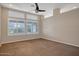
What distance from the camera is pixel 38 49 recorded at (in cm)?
236

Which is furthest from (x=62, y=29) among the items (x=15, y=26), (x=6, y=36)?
(x=6, y=36)

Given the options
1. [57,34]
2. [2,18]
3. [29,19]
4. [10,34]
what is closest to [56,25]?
[57,34]

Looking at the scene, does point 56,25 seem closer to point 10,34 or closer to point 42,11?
point 42,11

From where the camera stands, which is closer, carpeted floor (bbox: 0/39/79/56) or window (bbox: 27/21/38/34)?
carpeted floor (bbox: 0/39/79/56)

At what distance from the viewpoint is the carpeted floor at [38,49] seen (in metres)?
2.17

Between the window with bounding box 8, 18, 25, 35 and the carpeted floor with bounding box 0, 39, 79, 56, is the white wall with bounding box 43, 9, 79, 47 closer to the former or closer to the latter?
the carpeted floor with bounding box 0, 39, 79, 56

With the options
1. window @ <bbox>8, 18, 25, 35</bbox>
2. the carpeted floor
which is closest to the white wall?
the carpeted floor

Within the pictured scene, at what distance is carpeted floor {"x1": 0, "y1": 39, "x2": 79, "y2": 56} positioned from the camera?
2.17 meters

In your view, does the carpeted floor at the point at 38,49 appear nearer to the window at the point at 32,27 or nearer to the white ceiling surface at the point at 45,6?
the window at the point at 32,27

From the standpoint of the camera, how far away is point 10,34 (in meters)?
2.20

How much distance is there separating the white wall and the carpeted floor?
17 centimetres

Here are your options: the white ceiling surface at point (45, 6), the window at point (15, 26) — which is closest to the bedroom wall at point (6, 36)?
the window at point (15, 26)

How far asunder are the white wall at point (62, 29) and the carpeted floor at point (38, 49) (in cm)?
17

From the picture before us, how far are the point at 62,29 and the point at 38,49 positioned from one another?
0.95 metres
